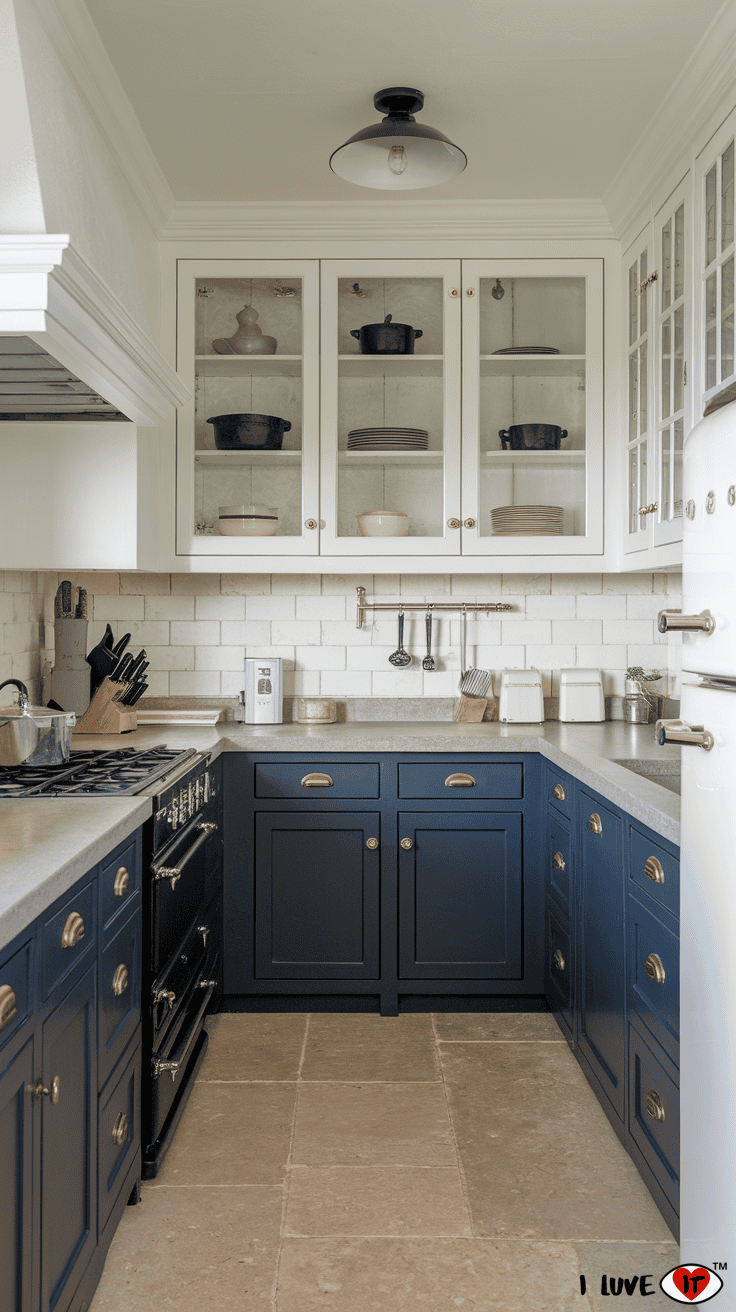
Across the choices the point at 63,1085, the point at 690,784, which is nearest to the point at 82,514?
the point at 63,1085

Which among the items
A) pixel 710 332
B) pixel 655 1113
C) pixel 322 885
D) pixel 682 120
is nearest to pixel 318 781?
pixel 322 885

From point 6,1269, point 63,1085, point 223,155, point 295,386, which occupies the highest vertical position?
point 223,155

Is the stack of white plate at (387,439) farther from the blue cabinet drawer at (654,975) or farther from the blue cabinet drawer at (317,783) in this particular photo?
the blue cabinet drawer at (654,975)

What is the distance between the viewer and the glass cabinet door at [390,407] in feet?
10.8

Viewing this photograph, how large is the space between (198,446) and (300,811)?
4.23 feet

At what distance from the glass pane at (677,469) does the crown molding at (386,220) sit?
38.5 inches

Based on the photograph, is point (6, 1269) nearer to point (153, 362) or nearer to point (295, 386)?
point (153, 362)

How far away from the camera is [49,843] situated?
1.58 m

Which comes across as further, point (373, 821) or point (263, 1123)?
point (373, 821)

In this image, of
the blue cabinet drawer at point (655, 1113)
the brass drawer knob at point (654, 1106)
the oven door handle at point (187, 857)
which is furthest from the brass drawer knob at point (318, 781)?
the brass drawer knob at point (654, 1106)

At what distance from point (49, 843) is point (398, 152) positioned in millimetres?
1879

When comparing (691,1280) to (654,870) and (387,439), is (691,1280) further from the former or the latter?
(387,439)

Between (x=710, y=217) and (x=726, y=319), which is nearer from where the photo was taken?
(x=726, y=319)

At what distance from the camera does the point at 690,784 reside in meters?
1.42
